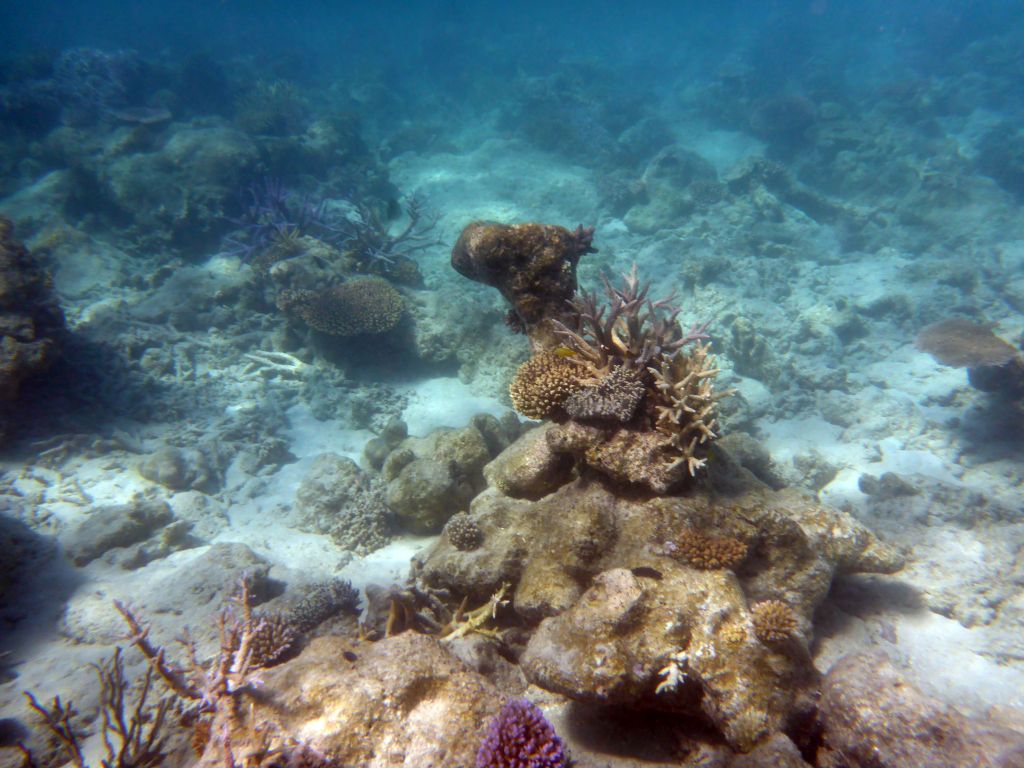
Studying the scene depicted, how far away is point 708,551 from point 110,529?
767cm

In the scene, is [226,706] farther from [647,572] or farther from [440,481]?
[440,481]

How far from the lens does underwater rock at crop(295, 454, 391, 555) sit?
21.9 ft

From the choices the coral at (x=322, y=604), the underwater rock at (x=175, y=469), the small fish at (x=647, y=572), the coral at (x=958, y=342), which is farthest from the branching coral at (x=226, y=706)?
the coral at (x=958, y=342)

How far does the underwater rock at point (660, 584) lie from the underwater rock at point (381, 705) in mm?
600

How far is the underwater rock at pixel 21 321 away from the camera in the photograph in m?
7.30

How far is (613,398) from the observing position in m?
4.33

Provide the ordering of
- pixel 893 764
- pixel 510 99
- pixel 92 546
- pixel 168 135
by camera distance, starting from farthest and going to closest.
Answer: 1. pixel 510 99
2. pixel 168 135
3. pixel 92 546
4. pixel 893 764

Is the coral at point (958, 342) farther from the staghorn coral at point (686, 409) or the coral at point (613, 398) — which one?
the coral at point (613, 398)

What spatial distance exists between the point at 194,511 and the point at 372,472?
8.98 ft

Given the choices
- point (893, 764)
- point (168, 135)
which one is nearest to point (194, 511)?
point (893, 764)

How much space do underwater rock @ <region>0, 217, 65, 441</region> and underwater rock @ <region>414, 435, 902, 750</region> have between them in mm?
7276

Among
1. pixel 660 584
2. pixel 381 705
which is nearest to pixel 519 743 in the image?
pixel 381 705

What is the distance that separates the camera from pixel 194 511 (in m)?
7.35

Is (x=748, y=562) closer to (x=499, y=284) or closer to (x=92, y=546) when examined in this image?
(x=499, y=284)
